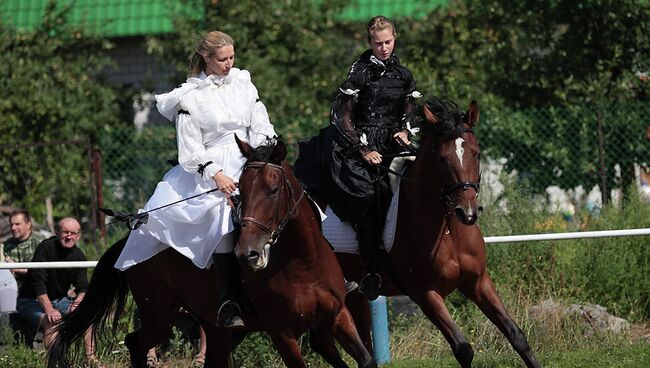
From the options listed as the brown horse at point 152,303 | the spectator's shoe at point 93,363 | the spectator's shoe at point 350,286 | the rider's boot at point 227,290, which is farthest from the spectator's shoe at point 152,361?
the spectator's shoe at point 350,286

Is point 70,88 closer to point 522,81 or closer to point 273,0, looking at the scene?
point 273,0

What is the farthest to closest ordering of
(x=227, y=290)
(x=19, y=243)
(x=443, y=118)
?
(x=19, y=243)
(x=443, y=118)
(x=227, y=290)

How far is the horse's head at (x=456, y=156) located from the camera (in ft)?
23.8

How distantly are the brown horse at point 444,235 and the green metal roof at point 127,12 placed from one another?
10.0 meters

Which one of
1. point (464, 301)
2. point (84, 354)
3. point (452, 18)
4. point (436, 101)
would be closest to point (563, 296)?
point (464, 301)

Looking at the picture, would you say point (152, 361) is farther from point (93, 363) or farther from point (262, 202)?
point (262, 202)

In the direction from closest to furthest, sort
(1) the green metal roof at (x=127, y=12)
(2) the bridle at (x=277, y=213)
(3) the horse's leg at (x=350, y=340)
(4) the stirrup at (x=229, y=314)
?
(2) the bridle at (x=277, y=213) → (3) the horse's leg at (x=350, y=340) → (4) the stirrup at (x=229, y=314) → (1) the green metal roof at (x=127, y=12)

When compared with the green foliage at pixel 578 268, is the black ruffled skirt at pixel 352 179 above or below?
above

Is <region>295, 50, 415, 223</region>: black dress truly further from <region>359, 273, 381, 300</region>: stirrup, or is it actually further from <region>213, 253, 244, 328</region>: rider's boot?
<region>213, 253, 244, 328</region>: rider's boot

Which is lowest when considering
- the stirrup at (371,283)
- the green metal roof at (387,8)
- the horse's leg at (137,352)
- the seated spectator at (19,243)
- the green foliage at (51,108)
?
the green foliage at (51,108)

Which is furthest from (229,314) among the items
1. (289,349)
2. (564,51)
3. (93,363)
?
(564,51)

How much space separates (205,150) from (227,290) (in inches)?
35.5

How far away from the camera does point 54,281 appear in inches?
410

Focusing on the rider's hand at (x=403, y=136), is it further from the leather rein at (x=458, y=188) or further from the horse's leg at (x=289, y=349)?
the horse's leg at (x=289, y=349)
